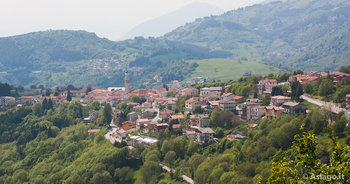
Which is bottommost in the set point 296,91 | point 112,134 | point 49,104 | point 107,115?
point 112,134

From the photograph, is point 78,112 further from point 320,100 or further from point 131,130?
point 320,100

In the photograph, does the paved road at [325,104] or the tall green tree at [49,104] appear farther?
the tall green tree at [49,104]

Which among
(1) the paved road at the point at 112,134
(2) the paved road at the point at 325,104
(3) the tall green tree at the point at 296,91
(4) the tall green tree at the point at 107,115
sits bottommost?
(1) the paved road at the point at 112,134

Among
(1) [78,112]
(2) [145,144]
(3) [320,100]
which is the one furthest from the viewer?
(1) [78,112]

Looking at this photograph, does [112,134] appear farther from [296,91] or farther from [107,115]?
[296,91]

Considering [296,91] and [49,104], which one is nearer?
[296,91]

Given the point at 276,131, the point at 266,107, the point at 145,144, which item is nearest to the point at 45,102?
the point at 145,144

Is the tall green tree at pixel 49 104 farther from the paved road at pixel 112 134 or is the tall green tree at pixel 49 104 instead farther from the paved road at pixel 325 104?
the paved road at pixel 325 104

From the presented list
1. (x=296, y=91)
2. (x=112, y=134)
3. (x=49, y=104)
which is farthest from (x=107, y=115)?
(x=296, y=91)

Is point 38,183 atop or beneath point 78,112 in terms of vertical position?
beneath

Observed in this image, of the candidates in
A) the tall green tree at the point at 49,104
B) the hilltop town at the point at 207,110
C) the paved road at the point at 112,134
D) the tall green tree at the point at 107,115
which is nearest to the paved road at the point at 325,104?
the hilltop town at the point at 207,110

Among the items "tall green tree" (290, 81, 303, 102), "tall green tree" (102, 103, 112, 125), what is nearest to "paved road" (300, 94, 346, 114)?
"tall green tree" (290, 81, 303, 102)
